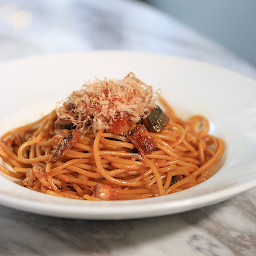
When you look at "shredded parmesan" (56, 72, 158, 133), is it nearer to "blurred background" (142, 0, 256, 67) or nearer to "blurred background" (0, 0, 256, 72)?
"blurred background" (0, 0, 256, 72)

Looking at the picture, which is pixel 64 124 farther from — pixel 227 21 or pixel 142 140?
Answer: pixel 227 21

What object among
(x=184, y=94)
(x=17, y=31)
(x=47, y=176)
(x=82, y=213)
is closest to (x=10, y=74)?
(x=47, y=176)

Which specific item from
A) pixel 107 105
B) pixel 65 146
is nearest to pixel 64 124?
pixel 65 146

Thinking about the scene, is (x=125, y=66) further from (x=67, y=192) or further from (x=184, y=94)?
(x=67, y=192)

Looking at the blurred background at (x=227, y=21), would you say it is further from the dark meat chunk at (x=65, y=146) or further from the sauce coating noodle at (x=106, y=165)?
the dark meat chunk at (x=65, y=146)

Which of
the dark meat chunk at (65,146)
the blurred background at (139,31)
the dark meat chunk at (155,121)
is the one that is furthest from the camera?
the blurred background at (139,31)

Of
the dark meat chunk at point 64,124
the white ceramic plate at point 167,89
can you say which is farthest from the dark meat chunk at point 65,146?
the white ceramic plate at point 167,89
